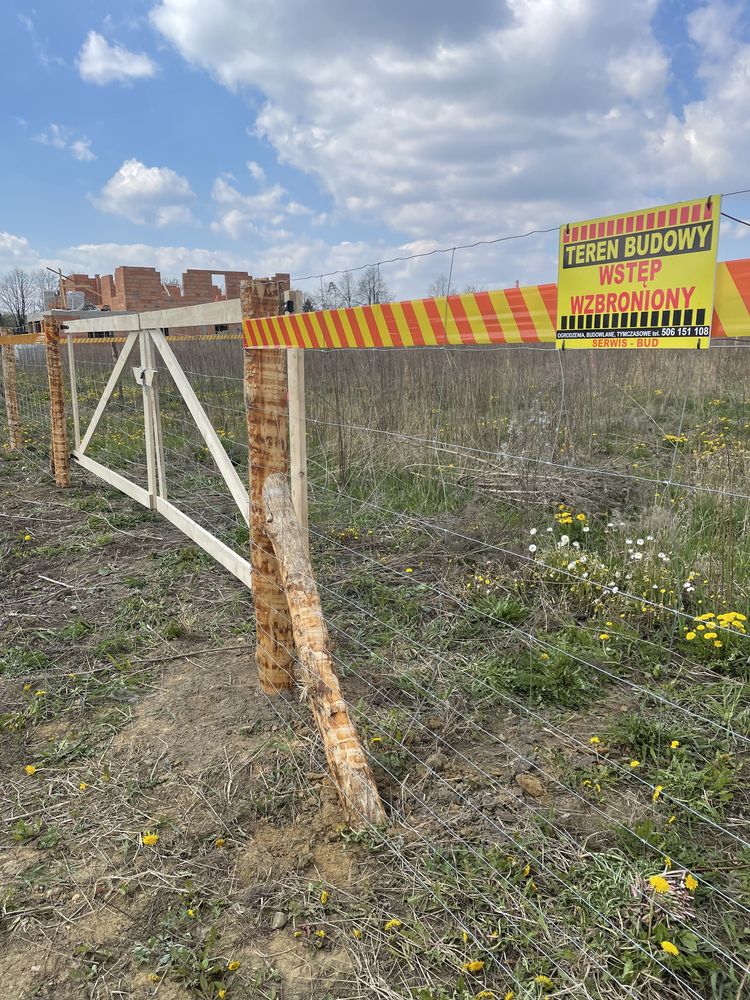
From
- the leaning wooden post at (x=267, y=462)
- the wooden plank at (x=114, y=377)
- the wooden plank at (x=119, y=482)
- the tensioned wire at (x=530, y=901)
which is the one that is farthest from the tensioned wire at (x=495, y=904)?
the wooden plank at (x=114, y=377)

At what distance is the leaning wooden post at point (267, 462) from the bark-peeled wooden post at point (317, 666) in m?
0.11

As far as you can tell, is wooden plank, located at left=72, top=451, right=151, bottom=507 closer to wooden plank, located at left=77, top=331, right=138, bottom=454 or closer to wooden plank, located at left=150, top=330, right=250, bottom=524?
wooden plank, located at left=77, top=331, right=138, bottom=454

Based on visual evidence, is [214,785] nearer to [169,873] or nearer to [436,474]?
[169,873]

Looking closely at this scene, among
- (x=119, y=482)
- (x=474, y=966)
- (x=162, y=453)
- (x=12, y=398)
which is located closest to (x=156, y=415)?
(x=162, y=453)

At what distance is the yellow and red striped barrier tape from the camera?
4.31 ft

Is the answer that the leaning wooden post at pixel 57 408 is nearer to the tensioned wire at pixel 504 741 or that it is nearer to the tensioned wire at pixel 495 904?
the tensioned wire at pixel 504 741

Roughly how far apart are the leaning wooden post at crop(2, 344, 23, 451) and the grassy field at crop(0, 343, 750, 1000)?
14.5ft

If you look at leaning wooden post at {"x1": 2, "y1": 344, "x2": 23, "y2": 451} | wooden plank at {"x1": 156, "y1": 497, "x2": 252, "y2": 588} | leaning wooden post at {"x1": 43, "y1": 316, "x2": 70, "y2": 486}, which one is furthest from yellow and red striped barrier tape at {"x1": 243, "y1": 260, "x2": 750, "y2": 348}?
leaning wooden post at {"x1": 2, "y1": 344, "x2": 23, "y2": 451}

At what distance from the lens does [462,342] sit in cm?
191

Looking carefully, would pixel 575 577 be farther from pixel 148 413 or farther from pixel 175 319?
pixel 148 413

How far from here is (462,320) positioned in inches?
75.6

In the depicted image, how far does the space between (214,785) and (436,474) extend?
3.62 meters

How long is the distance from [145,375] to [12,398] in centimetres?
528

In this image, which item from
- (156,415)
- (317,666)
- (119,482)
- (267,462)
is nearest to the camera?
(317,666)
